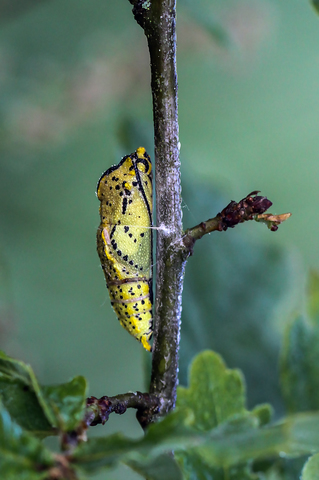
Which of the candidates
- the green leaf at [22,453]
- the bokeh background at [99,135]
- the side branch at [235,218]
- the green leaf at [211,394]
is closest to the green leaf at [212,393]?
the green leaf at [211,394]

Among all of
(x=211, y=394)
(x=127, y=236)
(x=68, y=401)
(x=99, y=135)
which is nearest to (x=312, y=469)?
(x=211, y=394)

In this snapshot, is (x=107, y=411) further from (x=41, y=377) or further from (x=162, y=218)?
(x=41, y=377)

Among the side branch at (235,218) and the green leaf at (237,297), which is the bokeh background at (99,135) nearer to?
the green leaf at (237,297)

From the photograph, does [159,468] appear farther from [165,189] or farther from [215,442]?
[165,189]

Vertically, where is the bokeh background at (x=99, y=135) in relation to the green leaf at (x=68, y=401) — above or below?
above

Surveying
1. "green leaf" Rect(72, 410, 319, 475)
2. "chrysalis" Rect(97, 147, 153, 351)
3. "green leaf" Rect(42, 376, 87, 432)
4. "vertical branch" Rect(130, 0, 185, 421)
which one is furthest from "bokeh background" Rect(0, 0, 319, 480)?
"green leaf" Rect(72, 410, 319, 475)

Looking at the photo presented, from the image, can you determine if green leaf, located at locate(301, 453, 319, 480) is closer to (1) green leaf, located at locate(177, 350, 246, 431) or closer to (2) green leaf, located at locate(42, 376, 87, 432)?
(1) green leaf, located at locate(177, 350, 246, 431)

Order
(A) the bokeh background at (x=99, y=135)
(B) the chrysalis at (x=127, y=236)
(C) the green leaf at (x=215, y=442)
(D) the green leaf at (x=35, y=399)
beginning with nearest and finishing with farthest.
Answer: (C) the green leaf at (x=215, y=442)
(D) the green leaf at (x=35, y=399)
(B) the chrysalis at (x=127, y=236)
(A) the bokeh background at (x=99, y=135)
